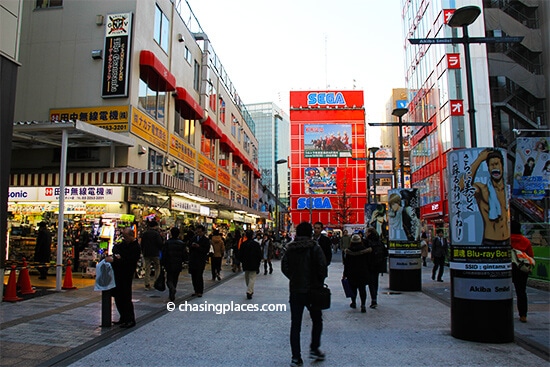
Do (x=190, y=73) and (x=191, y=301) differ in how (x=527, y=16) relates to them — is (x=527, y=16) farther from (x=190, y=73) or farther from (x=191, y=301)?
(x=191, y=301)

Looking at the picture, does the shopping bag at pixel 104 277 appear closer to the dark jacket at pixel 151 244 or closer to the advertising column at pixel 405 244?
the dark jacket at pixel 151 244

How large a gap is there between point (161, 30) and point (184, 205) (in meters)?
7.49

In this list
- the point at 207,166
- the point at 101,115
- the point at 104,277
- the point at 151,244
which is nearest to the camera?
the point at 104,277

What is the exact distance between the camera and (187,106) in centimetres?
2067

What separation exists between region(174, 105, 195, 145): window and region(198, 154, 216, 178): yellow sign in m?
1.71

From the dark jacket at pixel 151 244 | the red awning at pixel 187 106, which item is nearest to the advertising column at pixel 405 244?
the dark jacket at pixel 151 244

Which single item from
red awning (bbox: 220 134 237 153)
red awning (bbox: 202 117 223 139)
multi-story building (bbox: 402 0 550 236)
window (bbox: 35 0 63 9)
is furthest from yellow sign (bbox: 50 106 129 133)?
multi-story building (bbox: 402 0 550 236)

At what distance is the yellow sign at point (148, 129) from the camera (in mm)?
15273

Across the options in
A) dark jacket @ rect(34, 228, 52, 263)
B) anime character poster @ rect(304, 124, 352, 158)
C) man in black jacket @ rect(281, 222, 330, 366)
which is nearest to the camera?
man in black jacket @ rect(281, 222, 330, 366)

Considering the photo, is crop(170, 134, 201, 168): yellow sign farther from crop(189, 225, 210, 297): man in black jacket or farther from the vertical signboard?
crop(189, 225, 210, 297): man in black jacket

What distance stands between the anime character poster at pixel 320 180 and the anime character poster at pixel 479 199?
59224 millimetres

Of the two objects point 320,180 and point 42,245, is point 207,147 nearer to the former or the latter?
point 42,245

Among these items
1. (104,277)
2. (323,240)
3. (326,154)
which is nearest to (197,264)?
(323,240)

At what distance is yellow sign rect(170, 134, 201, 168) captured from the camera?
1950 centimetres
